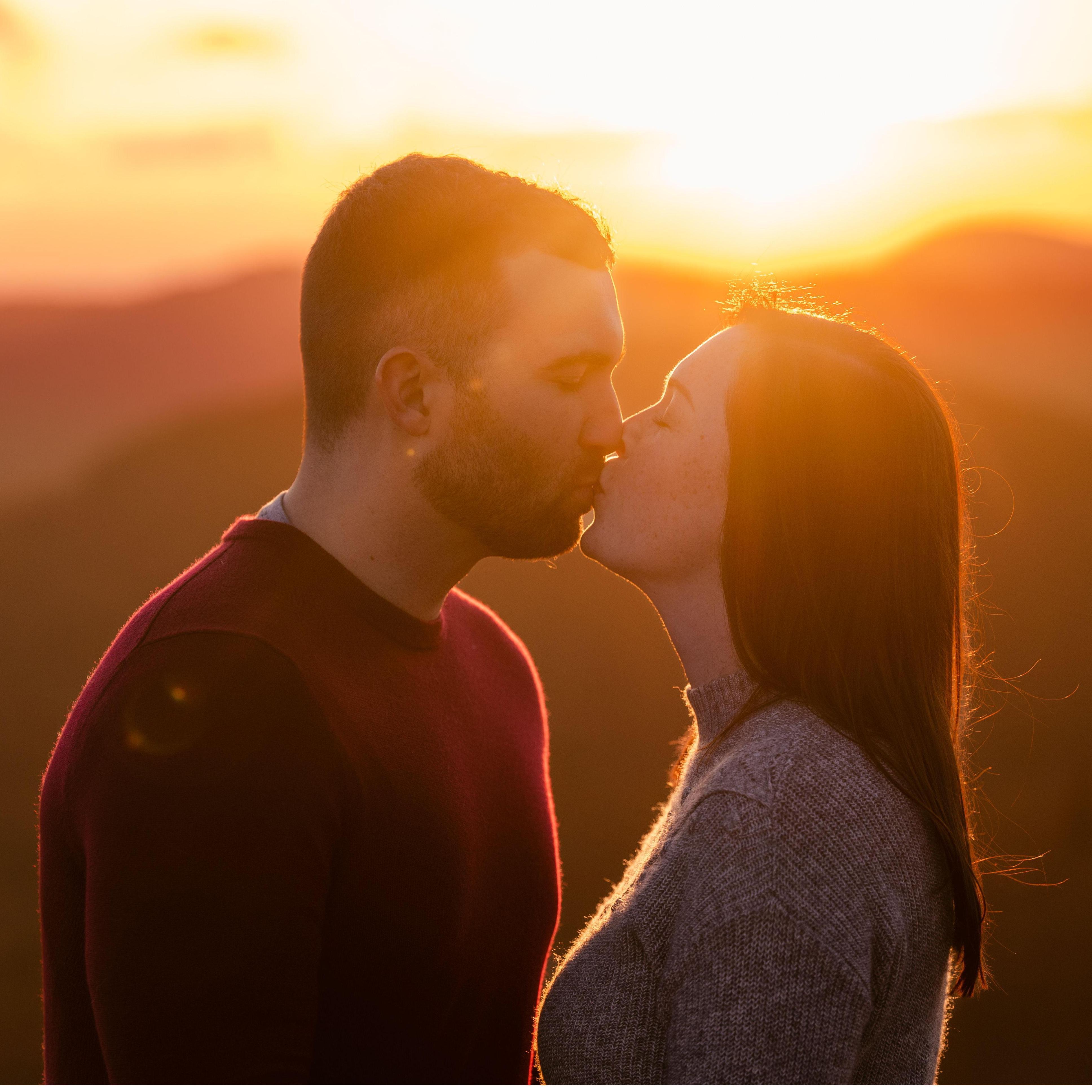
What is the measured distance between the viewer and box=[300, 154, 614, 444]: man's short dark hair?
107 inches

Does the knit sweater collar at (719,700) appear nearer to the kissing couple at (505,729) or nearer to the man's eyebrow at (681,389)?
the kissing couple at (505,729)

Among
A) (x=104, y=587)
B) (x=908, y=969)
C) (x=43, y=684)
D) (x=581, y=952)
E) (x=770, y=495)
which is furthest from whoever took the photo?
(x=104, y=587)

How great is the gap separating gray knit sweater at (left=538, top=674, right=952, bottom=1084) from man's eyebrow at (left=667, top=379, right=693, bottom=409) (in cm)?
93

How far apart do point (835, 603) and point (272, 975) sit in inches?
63.4

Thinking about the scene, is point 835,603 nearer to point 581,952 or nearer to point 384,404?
point 581,952

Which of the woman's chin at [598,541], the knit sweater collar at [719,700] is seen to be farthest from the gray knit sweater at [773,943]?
the woman's chin at [598,541]

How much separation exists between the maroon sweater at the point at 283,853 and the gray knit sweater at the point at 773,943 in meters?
0.36

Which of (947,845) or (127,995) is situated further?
(947,845)

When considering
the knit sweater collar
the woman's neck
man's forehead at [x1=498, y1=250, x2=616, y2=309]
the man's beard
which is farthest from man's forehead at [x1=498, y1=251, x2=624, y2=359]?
the knit sweater collar

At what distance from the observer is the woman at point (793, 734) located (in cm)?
202

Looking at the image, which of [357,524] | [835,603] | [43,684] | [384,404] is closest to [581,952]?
[835,603]

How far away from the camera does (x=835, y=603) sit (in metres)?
2.49

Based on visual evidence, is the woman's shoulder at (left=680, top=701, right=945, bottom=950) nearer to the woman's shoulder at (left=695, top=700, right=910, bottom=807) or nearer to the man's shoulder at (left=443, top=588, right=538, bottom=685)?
the woman's shoulder at (left=695, top=700, right=910, bottom=807)

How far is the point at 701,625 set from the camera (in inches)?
108
